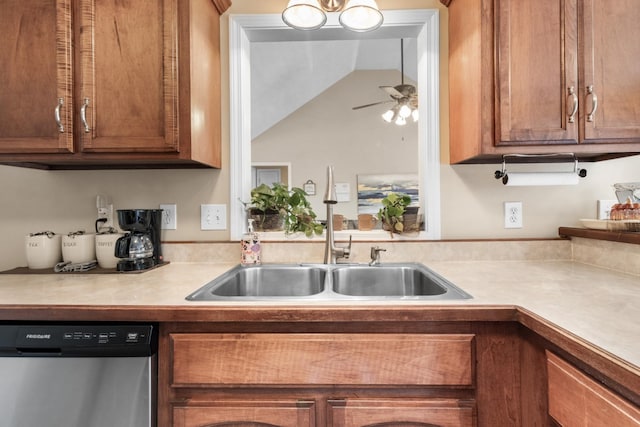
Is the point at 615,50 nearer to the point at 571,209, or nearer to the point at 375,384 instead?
the point at 571,209

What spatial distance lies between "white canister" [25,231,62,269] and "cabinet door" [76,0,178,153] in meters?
0.56

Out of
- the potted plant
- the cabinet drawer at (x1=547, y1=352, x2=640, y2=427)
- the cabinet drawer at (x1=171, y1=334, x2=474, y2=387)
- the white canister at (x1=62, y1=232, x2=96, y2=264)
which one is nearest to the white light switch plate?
the potted plant

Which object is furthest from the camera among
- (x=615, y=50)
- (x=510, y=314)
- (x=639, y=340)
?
(x=615, y=50)

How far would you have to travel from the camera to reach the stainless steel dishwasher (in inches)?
35.1

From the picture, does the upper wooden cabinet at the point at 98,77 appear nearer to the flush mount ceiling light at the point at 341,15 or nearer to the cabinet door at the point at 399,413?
the flush mount ceiling light at the point at 341,15

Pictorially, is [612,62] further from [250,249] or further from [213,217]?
[213,217]

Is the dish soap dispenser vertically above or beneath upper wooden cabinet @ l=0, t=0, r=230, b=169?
beneath

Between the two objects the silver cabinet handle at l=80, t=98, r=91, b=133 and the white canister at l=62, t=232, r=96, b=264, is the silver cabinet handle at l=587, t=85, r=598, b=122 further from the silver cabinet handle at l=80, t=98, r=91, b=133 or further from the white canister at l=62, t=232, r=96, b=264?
the white canister at l=62, t=232, r=96, b=264

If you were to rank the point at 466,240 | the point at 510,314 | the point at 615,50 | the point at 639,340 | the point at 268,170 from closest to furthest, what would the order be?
1. the point at 639,340
2. the point at 510,314
3. the point at 615,50
4. the point at 466,240
5. the point at 268,170

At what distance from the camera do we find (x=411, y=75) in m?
5.19

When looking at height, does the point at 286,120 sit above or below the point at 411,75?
below

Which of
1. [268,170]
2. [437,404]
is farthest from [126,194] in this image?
[268,170]

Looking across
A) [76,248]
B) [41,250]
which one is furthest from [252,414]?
[41,250]

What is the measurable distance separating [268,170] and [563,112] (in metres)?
4.27
